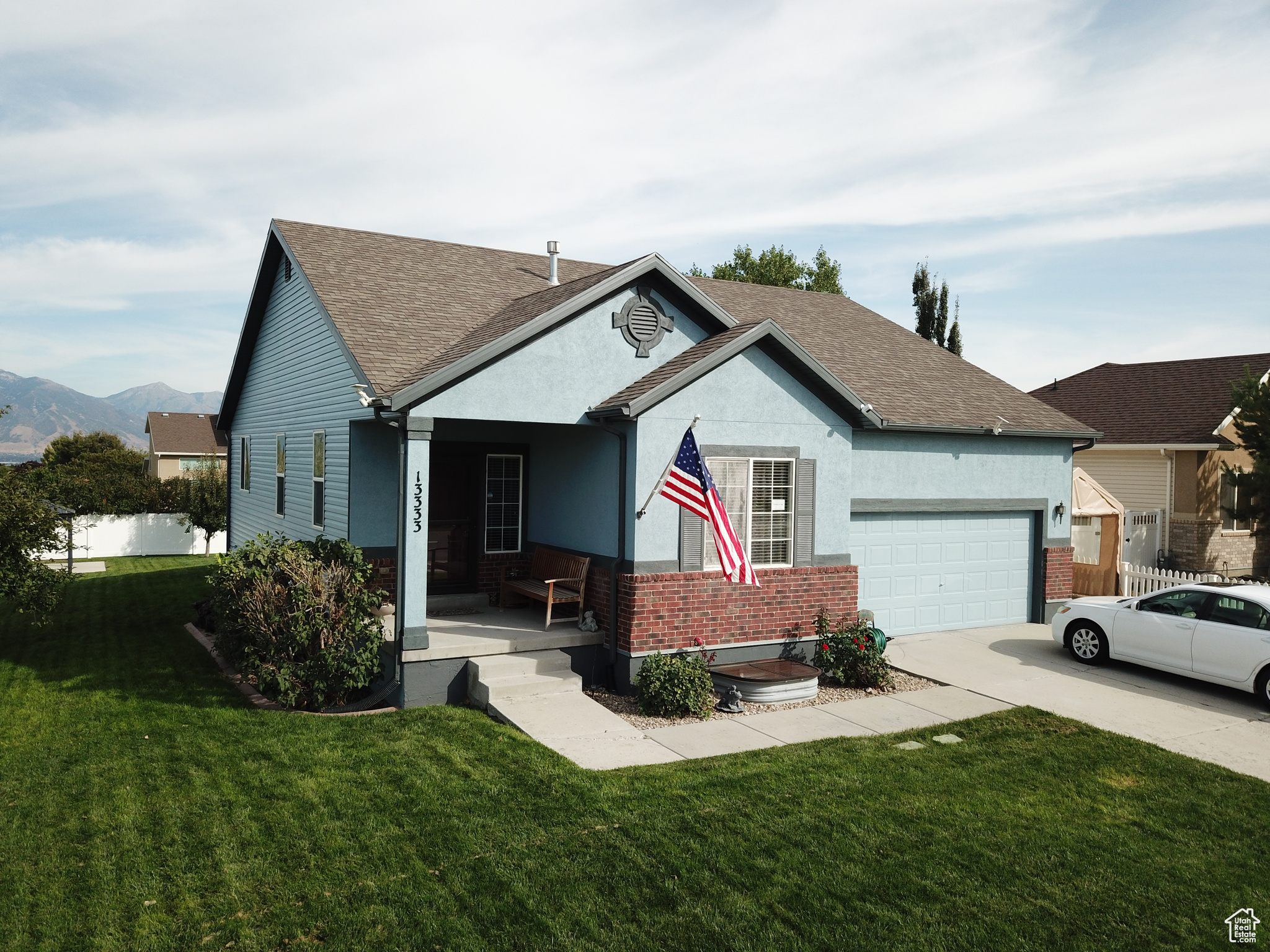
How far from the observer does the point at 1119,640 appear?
1277 cm

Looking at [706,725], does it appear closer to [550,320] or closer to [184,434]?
[550,320]

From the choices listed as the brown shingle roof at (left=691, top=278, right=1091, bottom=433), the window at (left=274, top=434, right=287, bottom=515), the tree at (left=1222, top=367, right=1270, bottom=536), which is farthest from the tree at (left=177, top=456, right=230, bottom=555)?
the tree at (left=1222, top=367, right=1270, bottom=536)

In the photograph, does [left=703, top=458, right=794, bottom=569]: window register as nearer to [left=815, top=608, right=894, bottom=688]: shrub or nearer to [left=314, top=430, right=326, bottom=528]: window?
[left=815, top=608, right=894, bottom=688]: shrub

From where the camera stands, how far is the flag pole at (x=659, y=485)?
11266mm

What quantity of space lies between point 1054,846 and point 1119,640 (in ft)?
22.5

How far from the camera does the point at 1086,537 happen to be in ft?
64.5

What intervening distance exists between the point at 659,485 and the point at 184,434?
156ft

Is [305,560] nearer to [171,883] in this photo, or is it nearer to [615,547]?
[615,547]

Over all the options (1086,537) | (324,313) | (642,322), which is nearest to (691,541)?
(642,322)

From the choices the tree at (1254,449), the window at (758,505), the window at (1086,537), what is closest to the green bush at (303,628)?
the window at (758,505)

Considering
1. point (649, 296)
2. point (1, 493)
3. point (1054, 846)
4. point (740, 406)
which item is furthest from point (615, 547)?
point (1, 493)

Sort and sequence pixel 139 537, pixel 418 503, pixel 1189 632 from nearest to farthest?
pixel 418 503 < pixel 1189 632 < pixel 139 537

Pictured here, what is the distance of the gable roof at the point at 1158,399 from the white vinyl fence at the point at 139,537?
28203 millimetres

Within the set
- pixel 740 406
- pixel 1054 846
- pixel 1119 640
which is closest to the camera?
pixel 1054 846
